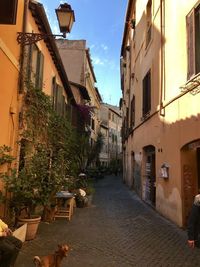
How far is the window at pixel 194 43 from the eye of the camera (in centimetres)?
891

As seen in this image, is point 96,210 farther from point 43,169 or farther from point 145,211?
point 43,169

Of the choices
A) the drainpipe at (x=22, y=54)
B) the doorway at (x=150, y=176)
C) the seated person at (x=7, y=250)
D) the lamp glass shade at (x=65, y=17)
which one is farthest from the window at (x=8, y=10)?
the doorway at (x=150, y=176)

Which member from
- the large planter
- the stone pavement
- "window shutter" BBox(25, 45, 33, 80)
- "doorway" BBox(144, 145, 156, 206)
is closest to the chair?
the stone pavement

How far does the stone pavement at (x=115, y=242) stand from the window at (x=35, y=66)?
427cm

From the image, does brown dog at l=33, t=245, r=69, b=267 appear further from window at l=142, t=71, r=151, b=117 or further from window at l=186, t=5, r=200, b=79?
window at l=142, t=71, r=151, b=117

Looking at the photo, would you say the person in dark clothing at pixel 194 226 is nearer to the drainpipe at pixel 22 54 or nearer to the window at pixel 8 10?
the window at pixel 8 10

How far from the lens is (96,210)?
1252 centimetres

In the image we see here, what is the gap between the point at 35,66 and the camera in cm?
1085

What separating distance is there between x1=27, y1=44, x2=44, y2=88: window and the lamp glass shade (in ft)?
6.78

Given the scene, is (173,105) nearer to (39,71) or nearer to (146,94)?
(39,71)

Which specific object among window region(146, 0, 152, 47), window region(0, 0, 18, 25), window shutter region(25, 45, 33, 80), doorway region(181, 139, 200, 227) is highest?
window region(146, 0, 152, 47)

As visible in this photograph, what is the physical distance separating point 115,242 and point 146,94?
8.66m

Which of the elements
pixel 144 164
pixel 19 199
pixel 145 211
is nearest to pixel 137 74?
pixel 144 164

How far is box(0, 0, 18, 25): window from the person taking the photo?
19.0ft
